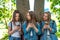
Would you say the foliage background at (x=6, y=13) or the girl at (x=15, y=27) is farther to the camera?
the foliage background at (x=6, y=13)

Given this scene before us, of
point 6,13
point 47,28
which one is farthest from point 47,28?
point 6,13

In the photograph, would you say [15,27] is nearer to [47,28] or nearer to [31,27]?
[31,27]

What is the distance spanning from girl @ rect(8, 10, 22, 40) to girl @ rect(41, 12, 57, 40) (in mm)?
396

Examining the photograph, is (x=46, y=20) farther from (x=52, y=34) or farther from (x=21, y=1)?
(x=21, y=1)

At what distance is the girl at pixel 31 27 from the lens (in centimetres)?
296

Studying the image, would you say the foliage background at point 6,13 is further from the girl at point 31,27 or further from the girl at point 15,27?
the girl at point 31,27

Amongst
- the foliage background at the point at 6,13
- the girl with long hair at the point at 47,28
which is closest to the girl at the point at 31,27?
the girl with long hair at the point at 47,28

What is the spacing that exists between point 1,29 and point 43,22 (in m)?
2.19

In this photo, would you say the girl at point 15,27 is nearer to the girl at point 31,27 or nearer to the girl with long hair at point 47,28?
the girl at point 31,27

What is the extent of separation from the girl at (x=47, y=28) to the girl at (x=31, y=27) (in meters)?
0.10

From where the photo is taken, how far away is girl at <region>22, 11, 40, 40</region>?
2.96 metres

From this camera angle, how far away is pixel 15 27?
9.96ft

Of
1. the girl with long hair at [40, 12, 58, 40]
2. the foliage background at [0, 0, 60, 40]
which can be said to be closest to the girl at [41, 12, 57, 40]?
the girl with long hair at [40, 12, 58, 40]

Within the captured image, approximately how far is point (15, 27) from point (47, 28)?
52 centimetres
